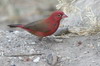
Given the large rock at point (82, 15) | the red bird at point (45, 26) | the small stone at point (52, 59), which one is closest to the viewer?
the small stone at point (52, 59)

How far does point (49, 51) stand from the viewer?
6406 millimetres

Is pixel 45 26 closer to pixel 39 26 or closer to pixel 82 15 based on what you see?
pixel 39 26

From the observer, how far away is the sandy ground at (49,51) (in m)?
6.02

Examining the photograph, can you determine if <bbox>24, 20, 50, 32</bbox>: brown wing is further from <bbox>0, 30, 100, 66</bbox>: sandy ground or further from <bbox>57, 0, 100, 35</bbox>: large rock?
<bbox>57, 0, 100, 35</bbox>: large rock

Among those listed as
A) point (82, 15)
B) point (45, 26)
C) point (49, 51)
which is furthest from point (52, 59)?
point (82, 15)

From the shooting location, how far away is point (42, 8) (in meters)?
12.4

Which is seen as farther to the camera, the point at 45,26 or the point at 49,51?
the point at 45,26

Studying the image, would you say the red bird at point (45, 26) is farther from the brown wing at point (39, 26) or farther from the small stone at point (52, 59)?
the small stone at point (52, 59)

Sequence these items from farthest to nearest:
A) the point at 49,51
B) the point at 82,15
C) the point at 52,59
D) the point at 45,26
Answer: the point at 82,15, the point at 45,26, the point at 49,51, the point at 52,59

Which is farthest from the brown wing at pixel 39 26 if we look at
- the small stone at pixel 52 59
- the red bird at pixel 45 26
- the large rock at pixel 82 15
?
the small stone at pixel 52 59

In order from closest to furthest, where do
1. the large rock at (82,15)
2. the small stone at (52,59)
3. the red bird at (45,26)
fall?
the small stone at (52,59) → the red bird at (45,26) → the large rock at (82,15)

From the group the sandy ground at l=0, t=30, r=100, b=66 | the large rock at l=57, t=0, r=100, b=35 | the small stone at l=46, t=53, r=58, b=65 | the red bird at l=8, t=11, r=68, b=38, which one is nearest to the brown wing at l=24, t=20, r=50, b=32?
the red bird at l=8, t=11, r=68, b=38

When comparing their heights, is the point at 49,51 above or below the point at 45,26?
below

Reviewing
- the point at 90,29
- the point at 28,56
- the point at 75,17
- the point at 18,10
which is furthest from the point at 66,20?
the point at 18,10
